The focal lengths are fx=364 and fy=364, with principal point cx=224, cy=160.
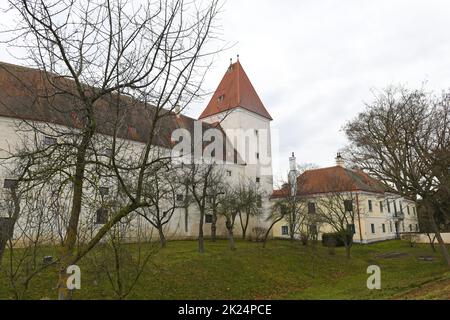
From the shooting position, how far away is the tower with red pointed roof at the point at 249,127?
40.6 metres

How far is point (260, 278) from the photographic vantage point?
711 inches

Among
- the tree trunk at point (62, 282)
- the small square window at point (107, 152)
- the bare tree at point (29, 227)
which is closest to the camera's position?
the small square window at point (107, 152)

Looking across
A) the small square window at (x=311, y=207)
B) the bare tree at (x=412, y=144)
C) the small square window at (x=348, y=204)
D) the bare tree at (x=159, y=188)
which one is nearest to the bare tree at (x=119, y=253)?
the bare tree at (x=159, y=188)

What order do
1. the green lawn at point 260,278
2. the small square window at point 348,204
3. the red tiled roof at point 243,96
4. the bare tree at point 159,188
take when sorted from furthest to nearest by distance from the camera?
1. the red tiled roof at point 243,96
2. the small square window at point 348,204
3. the green lawn at point 260,278
4. the bare tree at point 159,188

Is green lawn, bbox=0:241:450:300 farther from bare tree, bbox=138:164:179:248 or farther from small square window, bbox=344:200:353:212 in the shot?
small square window, bbox=344:200:353:212

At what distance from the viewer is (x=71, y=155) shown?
17.3 ft

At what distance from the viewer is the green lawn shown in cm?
1297

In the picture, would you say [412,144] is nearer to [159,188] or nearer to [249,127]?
[159,188]

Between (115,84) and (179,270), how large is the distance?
13.4 metres

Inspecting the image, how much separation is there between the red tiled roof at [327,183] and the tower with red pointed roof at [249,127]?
3.51 m

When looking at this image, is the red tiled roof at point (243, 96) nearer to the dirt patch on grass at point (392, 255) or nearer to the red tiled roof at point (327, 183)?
the red tiled roof at point (327, 183)

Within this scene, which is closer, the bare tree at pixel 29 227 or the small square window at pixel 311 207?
the bare tree at pixel 29 227

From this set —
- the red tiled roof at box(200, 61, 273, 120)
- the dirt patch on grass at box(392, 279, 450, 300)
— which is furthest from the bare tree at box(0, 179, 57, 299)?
the red tiled roof at box(200, 61, 273, 120)
